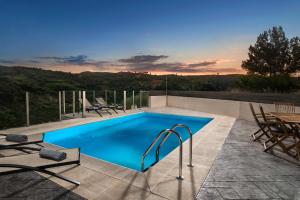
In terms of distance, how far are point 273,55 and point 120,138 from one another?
20821 mm

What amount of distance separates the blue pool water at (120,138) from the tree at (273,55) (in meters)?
16.1

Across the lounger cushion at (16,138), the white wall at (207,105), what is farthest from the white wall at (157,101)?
the lounger cushion at (16,138)

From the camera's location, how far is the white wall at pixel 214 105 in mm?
7656

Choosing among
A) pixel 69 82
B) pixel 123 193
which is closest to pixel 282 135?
pixel 123 193

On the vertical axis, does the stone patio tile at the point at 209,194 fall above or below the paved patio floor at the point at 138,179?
below

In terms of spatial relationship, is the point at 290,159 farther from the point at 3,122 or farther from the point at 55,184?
the point at 3,122

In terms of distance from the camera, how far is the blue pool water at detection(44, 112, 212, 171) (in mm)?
4484

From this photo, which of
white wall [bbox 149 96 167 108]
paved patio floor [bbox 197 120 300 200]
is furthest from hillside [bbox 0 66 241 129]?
paved patio floor [bbox 197 120 300 200]

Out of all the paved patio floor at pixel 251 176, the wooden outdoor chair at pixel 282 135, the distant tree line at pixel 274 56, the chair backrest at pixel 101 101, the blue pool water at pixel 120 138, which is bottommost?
the blue pool water at pixel 120 138

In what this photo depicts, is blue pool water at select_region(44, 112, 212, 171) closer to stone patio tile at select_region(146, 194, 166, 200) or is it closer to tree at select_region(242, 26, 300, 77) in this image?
stone patio tile at select_region(146, 194, 166, 200)

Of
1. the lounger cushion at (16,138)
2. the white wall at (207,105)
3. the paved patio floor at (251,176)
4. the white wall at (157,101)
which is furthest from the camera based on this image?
the white wall at (157,101)

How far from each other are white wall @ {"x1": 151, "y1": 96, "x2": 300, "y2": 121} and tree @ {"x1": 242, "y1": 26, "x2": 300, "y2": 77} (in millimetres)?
12953

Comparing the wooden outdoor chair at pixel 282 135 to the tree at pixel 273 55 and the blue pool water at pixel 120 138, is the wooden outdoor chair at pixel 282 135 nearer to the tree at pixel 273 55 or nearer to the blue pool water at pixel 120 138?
the blue pool water at pixel 120 138

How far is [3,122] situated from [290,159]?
27.8ft
